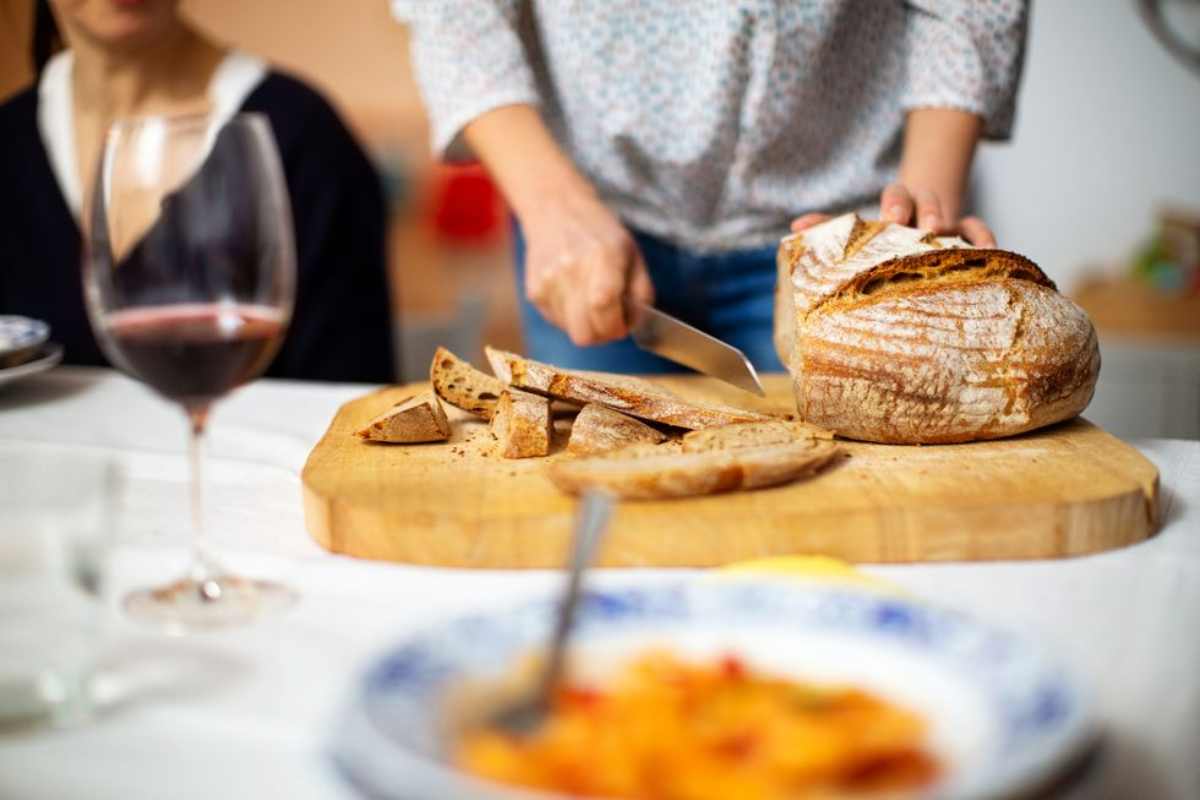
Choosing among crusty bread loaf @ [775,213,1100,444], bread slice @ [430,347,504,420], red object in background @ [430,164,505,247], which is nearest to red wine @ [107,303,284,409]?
bread slice @ [430,347,504,420]

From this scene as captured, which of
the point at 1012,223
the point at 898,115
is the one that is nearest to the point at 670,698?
the point at 898,115

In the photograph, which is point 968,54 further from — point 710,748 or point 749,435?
point 710,748

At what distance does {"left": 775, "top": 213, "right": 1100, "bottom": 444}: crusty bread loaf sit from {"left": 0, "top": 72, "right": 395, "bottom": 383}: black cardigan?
1515 millimetres

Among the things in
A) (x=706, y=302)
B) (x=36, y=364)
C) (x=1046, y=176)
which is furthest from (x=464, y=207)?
(x=36, y=364)

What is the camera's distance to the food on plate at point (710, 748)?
540 mm

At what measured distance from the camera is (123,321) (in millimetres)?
906

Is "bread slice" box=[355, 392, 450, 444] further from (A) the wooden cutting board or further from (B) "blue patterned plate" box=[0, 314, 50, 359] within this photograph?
(B) "blue patterned plate" box=[0, 314, 50, 359]

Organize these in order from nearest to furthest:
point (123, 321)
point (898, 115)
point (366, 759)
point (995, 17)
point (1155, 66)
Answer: point (366, 759) < point (123, 321) < point (995, 17) < point (898, 115) < point (1155, 66)

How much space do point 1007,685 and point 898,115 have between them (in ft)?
5.24

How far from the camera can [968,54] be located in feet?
6.18

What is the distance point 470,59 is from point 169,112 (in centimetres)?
111

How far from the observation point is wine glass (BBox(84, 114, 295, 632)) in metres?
0.90

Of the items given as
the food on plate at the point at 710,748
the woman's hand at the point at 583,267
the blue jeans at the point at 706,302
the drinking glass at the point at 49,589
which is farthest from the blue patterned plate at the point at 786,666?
the blue jeans at the point at 706,302

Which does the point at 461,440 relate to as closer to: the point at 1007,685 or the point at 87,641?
the point at 87,641
